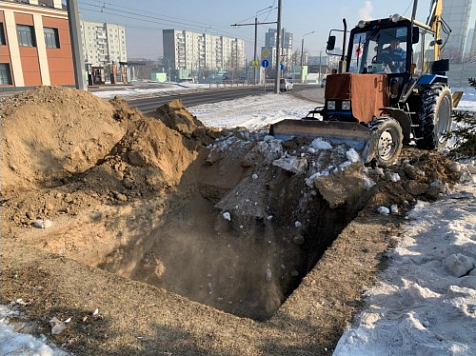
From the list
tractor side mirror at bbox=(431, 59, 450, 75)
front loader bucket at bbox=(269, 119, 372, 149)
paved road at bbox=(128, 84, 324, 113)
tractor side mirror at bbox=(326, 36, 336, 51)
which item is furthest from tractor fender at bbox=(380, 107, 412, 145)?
paved road at bbox=(128, 84, 324, 113)

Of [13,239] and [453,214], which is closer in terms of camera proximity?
[13,239]

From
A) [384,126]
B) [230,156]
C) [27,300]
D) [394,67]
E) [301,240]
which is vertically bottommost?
[301,240]

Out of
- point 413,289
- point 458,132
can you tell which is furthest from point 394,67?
point 413,289

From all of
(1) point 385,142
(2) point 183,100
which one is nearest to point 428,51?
(1) point 385,142

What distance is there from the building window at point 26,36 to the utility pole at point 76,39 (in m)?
26.2

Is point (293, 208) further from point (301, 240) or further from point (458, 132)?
point (458, 132)

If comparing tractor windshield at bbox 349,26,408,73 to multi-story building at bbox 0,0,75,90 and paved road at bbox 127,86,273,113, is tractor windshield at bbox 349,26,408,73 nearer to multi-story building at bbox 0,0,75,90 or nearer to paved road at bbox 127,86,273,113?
paved road at bbox 127,86,273,113

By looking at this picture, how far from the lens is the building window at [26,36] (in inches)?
1230

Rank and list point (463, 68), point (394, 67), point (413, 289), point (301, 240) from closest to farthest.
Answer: point (413, 289)
point (301, 240)
point (394, 67)
point (463, 68)

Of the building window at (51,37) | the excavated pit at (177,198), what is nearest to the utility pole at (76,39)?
the excavated pit at (177,198)

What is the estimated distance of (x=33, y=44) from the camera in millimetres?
32250

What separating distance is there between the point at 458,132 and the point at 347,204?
220cm

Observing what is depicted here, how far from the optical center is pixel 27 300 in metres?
3.47

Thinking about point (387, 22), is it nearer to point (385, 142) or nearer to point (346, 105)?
point (346, 105)
